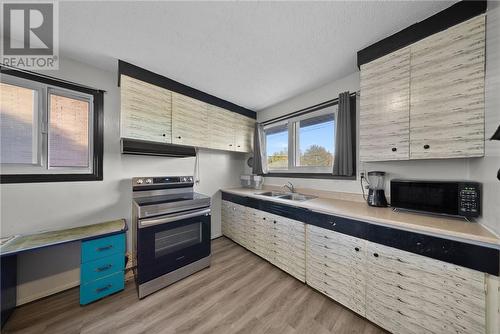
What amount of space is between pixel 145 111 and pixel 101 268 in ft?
5.65

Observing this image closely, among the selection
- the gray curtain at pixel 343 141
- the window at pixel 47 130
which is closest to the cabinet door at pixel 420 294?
the gray curtain at pixel 343 141

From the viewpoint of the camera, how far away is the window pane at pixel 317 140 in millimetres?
2314

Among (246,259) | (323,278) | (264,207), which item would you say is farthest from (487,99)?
(246,259)

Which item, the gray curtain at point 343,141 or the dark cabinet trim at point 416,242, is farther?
the gray curtain at point 343,141

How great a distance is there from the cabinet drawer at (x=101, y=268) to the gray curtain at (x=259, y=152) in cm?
224

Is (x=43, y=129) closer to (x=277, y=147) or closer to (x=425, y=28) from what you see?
(x=277, y=147)

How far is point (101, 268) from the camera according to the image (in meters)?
1.60

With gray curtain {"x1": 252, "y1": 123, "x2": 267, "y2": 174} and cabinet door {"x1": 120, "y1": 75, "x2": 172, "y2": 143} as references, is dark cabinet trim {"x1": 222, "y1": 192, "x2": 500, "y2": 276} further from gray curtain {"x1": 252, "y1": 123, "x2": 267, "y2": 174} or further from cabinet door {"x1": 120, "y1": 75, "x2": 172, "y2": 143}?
cabinet door {"x1": 120, "y1": 75, "x2": 172, "y2": 143}

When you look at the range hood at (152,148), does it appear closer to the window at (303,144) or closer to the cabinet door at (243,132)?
the cabinet door at (243,132)

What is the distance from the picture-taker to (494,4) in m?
1.03

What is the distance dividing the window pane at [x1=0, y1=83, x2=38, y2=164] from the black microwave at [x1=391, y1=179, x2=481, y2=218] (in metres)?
3.57

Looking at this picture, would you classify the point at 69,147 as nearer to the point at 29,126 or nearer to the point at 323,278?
the point at 29,126

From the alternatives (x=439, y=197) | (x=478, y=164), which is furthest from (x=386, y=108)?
(x=439, y=197)

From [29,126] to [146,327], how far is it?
86.9 inches
